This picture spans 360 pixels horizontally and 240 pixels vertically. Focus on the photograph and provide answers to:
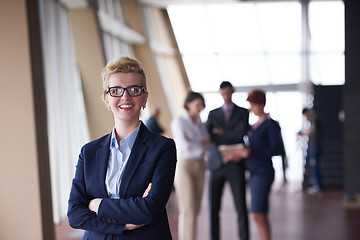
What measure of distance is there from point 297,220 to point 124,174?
18.4 feet

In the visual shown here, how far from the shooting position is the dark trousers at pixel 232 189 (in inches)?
181

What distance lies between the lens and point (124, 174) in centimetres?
178

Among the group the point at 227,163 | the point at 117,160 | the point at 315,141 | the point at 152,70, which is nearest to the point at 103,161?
the point at 117,160

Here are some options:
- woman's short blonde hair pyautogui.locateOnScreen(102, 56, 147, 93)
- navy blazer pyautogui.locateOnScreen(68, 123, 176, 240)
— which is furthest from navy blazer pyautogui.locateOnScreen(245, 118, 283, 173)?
woman's short blonde hair pyautogui.locateOnScreen(102, 56, 147, 93)

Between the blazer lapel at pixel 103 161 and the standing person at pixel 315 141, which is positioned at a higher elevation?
the blazer lapel at pixel 103 161

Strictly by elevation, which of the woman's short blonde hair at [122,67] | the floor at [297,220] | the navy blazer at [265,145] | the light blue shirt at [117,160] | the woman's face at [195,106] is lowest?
the floor at [297,220]

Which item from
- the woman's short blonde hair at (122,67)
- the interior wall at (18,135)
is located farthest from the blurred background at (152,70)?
the woman's short blonde hair at (122,67)

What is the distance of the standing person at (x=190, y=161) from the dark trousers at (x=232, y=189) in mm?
153

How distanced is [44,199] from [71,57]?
330 centimetres

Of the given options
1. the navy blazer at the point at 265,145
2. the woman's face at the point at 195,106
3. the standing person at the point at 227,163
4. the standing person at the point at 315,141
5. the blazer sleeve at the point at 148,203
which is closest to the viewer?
the blazer sleeve at the point at 148,203

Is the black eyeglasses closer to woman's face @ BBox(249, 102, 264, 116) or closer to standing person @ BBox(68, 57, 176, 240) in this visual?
standing person @ BBox(68, 57, 176, 240)

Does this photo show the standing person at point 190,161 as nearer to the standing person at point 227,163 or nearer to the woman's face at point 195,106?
the woman's face at point 195,106

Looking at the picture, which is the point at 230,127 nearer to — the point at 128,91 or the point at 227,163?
the point at 227,163

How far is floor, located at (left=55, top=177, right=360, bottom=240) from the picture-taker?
5.86 meters
